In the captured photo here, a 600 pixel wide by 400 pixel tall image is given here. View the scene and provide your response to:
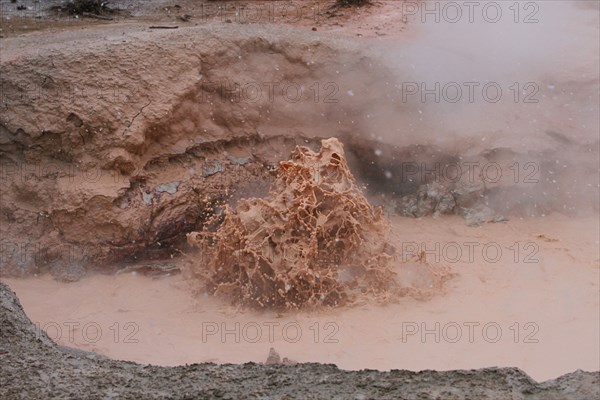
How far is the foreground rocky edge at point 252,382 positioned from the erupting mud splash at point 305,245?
8.13 feet

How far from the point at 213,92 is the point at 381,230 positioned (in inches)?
63.8

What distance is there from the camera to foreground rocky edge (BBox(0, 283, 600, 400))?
8.70ft

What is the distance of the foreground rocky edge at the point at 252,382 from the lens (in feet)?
8.70

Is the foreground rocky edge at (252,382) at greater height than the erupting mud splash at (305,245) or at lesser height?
greater

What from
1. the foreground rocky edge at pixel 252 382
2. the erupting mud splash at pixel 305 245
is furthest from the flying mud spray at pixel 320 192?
the foreground rocky edge at pixel 252 382

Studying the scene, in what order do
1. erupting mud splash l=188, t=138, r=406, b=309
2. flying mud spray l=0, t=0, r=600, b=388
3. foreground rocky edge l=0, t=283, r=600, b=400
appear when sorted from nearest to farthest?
foreground rocky edge l=0, t=283, r=600, b=400 < flying mud spray l=0, t=0, r=600, b=388 < erupting mud splash l=188, t=138, r=406, b=309

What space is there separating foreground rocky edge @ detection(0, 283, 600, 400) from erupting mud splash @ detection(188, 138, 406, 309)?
97.6 inches

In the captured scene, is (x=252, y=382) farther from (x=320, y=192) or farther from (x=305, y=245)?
(x=320, y=192)

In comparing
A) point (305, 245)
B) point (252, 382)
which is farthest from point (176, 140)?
point (252, 382)

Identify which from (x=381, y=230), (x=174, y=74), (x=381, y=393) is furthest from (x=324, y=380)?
(x=174, y=74)

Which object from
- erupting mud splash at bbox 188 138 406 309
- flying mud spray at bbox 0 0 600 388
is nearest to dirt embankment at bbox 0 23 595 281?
flying mud spray at bbox 0 0 600 388

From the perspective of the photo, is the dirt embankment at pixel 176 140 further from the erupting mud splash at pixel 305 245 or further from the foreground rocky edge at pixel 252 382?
the foreground rocky edge at pixel 252 382

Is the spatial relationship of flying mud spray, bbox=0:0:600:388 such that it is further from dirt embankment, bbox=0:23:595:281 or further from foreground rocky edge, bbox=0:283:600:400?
foreground rocky edge, bbox=0:283:600:400

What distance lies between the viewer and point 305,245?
18.2 feet
